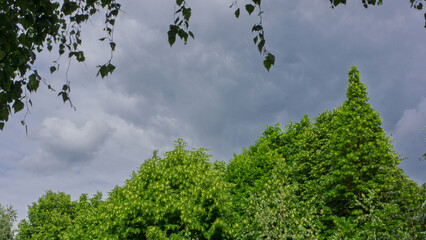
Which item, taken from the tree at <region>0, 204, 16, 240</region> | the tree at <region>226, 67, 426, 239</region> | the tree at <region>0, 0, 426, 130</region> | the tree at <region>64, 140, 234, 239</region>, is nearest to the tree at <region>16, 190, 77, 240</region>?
the tree at <region>0, 204, 16, 240</region>

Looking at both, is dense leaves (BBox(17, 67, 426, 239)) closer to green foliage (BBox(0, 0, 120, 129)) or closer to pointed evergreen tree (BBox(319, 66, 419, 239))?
pointed evergreen tree (BBox(319, 66, 419, 239))

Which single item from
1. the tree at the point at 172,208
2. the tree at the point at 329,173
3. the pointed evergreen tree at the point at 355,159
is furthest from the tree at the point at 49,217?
the pointed evergreen tree at the point at 355,159

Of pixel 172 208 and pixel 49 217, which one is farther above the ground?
pixel 49 217

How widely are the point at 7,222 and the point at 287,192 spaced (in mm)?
46678

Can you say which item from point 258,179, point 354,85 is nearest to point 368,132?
point 354,85

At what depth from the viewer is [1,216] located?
4950cm

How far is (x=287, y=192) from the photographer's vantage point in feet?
70.2

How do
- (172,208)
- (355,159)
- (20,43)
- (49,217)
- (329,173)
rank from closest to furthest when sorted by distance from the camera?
(20,43)
(172,208)
(355,159)
(329,173)
(49,217)

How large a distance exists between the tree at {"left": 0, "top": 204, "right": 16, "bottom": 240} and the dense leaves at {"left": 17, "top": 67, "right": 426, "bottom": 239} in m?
22.8

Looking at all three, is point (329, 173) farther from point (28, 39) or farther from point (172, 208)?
point (28, 39)

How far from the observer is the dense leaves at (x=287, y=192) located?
58.3ft

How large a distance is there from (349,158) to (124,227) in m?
17.1

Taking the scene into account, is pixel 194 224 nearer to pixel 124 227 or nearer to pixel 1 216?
pixel 124 227

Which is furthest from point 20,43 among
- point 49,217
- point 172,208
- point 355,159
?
point 49,217
